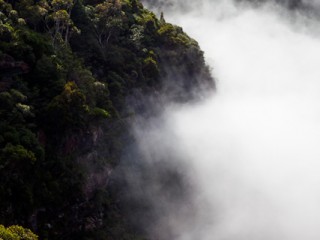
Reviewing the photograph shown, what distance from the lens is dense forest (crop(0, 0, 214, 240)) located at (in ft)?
126

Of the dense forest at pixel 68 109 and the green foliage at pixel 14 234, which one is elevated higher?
the dense forest at pixel 68 109

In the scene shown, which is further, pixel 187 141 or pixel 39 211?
pixel 187 141

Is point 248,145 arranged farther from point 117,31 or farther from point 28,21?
point 28,21

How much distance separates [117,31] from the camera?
6494 cm

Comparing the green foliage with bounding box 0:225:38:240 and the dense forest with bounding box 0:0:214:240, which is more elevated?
the dense forest with bounding box 0:0:214:240

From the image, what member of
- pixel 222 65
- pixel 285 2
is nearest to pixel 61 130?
pixel 222 65

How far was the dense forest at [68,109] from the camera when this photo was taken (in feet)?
126

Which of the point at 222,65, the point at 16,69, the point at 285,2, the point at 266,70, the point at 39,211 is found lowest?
the point at 39,211

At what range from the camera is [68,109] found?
140 ft

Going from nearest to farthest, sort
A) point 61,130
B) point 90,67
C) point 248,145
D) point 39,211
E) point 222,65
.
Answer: point 39,211, point 61,130, point 90,67, point 248,145, point 222,65

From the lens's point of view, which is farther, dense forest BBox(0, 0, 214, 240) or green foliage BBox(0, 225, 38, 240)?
dense forest BBox(0, 0, 214, 240)

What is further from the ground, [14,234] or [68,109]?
[68,109]

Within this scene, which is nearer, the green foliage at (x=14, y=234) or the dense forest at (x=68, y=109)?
the green foliage at (x=14, y=234)

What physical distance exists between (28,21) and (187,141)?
31486 millimetres
